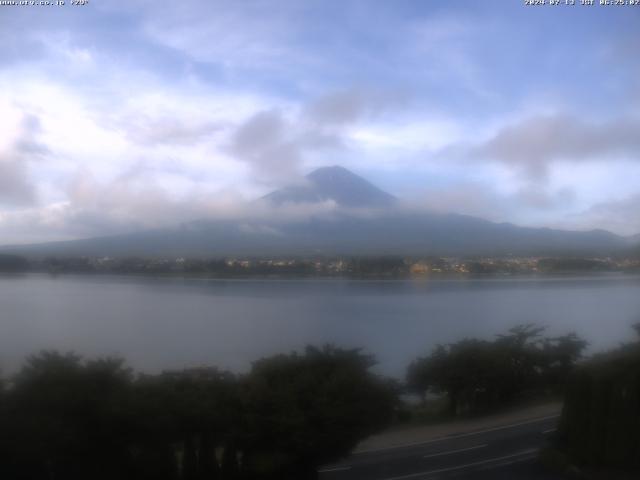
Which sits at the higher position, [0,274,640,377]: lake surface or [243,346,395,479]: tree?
[0,274,640,377]: lake surface

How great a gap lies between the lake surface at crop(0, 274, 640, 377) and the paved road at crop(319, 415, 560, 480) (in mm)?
1054

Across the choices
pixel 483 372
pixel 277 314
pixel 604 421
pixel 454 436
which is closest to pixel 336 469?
pixel 454 436

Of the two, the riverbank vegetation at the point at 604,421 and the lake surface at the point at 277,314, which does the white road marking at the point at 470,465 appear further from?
Result: the lake surface at the point at 277,314

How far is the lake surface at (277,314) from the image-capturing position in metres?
5.86

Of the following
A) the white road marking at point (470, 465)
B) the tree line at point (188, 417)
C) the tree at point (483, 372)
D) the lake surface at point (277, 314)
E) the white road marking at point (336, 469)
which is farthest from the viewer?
the tree at point (483, 372)

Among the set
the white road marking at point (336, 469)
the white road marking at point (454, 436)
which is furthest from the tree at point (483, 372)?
the white road marking at point (336, 469)

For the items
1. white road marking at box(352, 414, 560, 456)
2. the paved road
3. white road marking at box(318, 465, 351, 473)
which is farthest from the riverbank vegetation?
white road marking at box(318, 465, 351, 473)

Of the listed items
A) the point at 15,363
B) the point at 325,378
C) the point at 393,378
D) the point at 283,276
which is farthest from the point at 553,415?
the point at 15,363

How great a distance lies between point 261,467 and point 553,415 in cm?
321

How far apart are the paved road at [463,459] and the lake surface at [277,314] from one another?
105 cm

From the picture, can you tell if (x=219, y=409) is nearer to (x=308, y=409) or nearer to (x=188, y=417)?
(x=188, y=417)

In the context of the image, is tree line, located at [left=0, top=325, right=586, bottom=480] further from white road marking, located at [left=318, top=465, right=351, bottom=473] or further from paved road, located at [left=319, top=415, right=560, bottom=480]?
paved road, located at [left=319, top=415, right=560, bottom=480]

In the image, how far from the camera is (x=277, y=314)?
7.62 metres

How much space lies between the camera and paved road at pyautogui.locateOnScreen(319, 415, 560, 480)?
5.39 m
